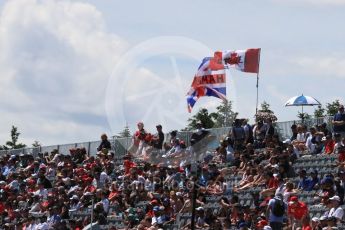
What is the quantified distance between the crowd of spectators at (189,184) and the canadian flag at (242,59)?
2.44 metres

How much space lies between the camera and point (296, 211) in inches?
1060

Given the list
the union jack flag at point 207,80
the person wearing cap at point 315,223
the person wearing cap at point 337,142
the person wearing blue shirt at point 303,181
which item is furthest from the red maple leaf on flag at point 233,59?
the person wearing cap at point 315,223

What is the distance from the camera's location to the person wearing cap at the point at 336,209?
2620 cm

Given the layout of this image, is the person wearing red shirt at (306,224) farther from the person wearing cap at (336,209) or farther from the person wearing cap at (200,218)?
the person wearing cap at (200,218)

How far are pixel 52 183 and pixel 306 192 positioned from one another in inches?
571

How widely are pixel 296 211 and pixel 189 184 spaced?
4.07 meters

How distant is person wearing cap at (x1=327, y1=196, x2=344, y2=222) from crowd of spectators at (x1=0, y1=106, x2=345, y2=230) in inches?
0.9

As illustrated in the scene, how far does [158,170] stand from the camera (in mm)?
35281

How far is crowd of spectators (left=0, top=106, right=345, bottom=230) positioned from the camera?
28.0 m

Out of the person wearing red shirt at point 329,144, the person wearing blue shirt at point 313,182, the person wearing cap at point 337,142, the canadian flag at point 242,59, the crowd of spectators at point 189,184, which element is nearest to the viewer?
the crowd of spectators at point 189,184

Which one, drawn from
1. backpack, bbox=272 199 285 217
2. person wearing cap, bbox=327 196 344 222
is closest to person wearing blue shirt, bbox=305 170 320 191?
backpack, bbox=272 199 285 217

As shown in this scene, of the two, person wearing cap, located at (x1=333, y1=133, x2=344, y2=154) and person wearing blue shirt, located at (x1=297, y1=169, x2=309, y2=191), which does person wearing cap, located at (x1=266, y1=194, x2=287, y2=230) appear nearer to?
person wearing blue shirt, located at (x1=297, y1=169, x2=309, y2=191)

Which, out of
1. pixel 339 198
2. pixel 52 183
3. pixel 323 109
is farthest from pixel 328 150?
pixel 323 109

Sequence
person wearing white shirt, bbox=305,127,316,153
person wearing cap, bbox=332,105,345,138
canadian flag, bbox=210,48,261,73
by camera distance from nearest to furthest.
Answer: person wearing cap, bbox=332,105,345,138
person wearing white shirt, bbox=305,127,316,153
canadian flag, bbox=210,48,261,73
